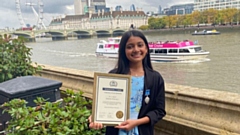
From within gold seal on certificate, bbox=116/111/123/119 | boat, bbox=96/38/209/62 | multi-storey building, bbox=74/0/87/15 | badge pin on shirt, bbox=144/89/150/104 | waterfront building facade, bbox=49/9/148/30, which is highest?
multi-storey building, bbox=74/0/87/15

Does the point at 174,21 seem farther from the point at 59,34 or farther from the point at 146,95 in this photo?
the point at 146,95

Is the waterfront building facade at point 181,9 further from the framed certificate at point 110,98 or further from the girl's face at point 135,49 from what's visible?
the framed certificate at point 110,98

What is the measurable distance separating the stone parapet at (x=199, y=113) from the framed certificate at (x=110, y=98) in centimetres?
67

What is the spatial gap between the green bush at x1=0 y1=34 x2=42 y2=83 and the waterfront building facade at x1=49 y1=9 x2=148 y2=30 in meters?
111

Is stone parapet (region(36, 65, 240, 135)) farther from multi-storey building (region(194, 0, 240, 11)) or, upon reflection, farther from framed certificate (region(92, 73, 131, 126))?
multi-storey building (region(194, 0, 240, 11))

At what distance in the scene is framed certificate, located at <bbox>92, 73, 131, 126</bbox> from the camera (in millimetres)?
1592

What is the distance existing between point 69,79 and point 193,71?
17963 mm

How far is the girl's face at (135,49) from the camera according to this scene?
173 cm

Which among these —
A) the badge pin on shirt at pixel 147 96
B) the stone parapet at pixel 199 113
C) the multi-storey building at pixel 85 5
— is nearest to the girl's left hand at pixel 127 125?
the badge pin on shirt at pixel 147 96

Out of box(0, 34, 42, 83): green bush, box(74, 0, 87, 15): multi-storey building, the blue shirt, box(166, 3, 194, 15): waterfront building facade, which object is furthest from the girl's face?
box(166, 3, 194, 15): waterfront building facade

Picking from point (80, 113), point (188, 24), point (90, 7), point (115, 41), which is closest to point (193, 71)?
point (115, 41)

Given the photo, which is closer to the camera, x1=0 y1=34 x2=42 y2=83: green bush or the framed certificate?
the framed certificate

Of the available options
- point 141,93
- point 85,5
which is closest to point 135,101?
point 141,93

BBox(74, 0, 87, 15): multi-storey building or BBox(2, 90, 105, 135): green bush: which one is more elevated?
BBox(74, 0, 87, 15): multi-storey building
